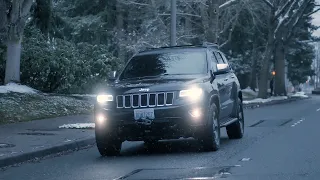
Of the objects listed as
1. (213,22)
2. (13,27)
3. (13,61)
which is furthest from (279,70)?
(13,27)

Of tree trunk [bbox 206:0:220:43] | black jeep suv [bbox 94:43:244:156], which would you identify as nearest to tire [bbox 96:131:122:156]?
black jeep suv [bbox 94:43:244:156]

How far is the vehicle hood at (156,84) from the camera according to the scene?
1261 centimetres

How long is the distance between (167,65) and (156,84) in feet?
4.50

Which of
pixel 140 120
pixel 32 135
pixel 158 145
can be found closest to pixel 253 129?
A: pixel 158 145

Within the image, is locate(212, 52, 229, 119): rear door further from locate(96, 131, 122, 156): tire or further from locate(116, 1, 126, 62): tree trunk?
locate(116, 1, 126, 62): tree trunk

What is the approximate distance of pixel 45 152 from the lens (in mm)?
13625

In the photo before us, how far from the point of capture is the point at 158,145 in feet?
49.7

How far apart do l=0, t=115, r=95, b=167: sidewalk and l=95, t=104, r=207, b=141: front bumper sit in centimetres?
164

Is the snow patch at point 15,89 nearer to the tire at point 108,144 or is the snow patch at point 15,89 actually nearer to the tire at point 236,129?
the tire at point 236,129

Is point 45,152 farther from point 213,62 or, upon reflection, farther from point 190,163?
point 213,62

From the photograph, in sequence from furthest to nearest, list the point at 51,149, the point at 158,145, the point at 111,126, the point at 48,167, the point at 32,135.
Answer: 1. the point at 32,135
2. the point at 158,145
3. the point at 51,149
4. the point at 111,126
5. the point at 48,167

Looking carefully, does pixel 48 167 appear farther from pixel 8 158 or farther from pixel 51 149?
pixel 51 149

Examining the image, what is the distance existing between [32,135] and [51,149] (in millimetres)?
2780

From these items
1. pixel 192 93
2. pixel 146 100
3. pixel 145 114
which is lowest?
pixel 145 114
